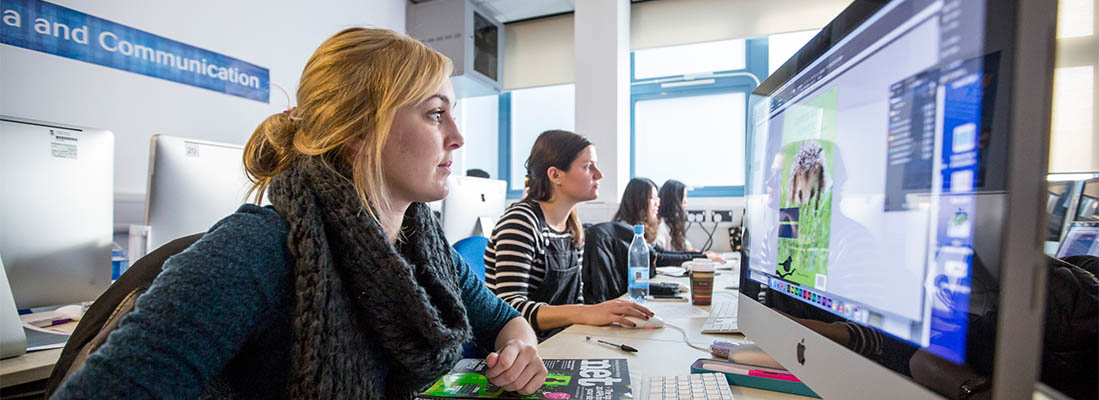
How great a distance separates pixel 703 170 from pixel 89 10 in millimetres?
3730

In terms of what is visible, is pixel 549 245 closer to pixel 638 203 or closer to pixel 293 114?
pixel 293 114

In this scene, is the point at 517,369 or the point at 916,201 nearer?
the point at 916,201

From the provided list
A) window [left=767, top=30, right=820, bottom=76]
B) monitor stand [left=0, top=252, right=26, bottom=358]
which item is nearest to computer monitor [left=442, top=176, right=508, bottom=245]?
monitor stand [left=0, top=252, right=26, bottom=358]

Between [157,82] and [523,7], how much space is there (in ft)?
Answer: 8.46

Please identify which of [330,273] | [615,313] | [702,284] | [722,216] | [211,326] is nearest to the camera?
[211,326]

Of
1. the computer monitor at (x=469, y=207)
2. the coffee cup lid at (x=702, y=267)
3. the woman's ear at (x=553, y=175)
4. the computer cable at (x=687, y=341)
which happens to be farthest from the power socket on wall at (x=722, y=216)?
the computer cable at (x=687, y=341)

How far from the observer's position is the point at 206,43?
2.85m

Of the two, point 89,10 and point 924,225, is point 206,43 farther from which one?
point 924,225

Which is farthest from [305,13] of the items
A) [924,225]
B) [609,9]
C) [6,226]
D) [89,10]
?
[924,225]

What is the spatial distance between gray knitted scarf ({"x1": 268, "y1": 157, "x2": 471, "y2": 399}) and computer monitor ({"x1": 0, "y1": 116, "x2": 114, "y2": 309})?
92 centimetres

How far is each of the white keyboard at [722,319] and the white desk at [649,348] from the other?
0.02 metres

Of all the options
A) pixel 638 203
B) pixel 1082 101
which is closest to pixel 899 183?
pixel 1082 101

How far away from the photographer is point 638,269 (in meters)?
1.78

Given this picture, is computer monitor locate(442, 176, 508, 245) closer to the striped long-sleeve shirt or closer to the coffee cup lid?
the striped long-sleeve shirt
